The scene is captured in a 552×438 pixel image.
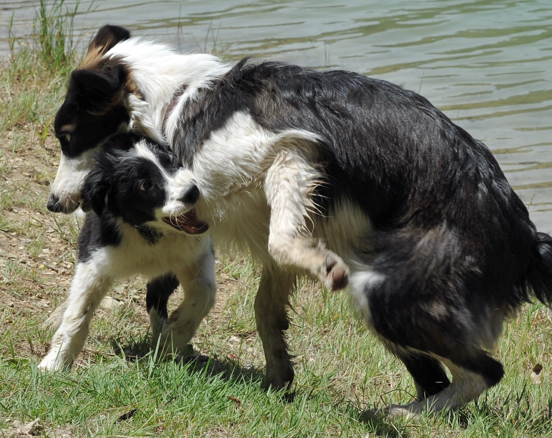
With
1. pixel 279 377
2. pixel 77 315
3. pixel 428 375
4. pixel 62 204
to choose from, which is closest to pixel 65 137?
pixel 62 204

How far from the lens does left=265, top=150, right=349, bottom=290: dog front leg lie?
3.93 metres

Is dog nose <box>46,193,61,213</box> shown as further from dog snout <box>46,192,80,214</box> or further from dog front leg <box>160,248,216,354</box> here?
dog front leg <box>160,248,216,354</box>

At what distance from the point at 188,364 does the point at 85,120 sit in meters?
1.47

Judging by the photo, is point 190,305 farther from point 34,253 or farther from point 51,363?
point 34,253

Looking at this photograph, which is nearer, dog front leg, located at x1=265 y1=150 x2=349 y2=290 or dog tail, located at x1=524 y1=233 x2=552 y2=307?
dog front leg, located at x1=265 y1=150 x2=349 y2=290

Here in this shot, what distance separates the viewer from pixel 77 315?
15.5 ft

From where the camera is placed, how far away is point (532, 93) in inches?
382

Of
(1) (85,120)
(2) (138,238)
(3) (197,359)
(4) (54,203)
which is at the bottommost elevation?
(3) (197,359)

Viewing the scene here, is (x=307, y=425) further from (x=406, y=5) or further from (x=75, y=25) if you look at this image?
(x=406, y=5)

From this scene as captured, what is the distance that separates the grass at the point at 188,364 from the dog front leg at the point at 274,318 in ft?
0.49

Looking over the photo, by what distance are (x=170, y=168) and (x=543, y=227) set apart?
4.17 metres

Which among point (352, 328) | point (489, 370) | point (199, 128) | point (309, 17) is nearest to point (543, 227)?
point (352, 328)

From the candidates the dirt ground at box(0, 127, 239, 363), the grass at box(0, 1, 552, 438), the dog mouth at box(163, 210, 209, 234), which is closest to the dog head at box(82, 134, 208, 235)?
the dog mouth at box(163, 210, 209, 234)

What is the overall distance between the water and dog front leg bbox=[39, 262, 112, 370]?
4297mm
